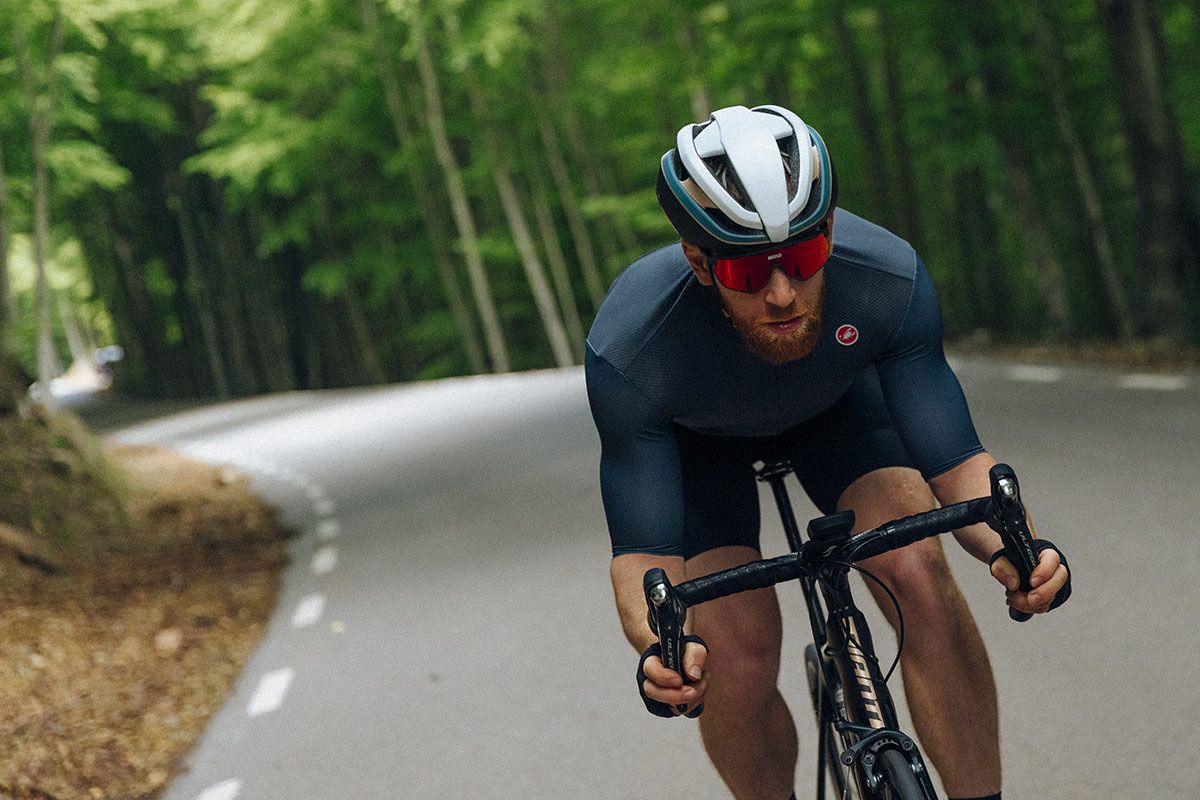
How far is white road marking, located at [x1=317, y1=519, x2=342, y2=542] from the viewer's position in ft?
41.2

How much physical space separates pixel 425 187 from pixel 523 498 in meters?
25.7

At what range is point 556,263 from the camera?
38.8 m

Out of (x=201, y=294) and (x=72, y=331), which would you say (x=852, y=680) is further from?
(x=72, y=331)

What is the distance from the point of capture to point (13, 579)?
10172mm

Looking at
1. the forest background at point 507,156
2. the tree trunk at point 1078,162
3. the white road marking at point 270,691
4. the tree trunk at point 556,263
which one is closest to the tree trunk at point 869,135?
the forest background at point 507,156

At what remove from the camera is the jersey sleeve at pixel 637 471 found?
3146 millimetres

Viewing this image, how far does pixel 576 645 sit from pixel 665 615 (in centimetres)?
496

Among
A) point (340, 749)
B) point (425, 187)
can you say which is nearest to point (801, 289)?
point (340, 749)

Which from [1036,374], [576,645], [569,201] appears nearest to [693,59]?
[1036,374]

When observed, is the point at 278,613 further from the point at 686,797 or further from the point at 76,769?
the point at 686,797

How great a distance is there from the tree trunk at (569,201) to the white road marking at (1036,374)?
19.9 meters

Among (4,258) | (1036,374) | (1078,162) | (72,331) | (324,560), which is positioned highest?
(4,258)

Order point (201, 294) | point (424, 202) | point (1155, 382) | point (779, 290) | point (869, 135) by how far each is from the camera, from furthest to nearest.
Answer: point (201, 294)
point (424, 202)
point (869, 135)
point (1155, 382)
point (779, 290)

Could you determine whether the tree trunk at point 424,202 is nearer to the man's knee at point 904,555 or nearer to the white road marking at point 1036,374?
the white road marking at point 1036,374
